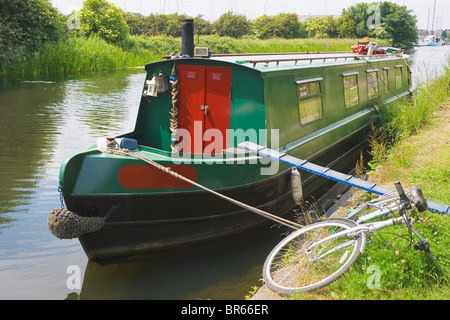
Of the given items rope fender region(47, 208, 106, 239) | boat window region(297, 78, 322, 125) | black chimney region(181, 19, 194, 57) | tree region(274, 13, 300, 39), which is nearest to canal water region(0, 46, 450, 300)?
rope fender region(47, 208, 106, 239)

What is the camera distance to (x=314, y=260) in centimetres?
404

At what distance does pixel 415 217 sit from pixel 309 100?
10.0 feet

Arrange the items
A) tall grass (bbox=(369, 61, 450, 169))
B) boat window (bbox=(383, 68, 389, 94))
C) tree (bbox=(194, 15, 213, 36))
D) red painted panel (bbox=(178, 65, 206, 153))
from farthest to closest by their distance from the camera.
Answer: tree (bbox=(194, 15, 213, 36)) → boat window (bbox=(383, 68, 389, 94)) → tall grass (bbox=(369, 61, 450, 169)) → red painted panel (bbox=(178, 65, 206, 153))

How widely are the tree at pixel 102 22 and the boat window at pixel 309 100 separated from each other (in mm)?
23610

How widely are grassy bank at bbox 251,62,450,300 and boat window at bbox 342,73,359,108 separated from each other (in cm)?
96

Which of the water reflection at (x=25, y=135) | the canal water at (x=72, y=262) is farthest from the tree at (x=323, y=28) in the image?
the canal water at (x=72, y=262)

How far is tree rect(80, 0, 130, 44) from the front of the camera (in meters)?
29.1

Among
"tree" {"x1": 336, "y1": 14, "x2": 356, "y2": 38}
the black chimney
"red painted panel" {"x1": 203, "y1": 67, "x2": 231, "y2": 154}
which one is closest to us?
"red painted panel" {"x1": 203, "y1": 67, "x2": 231, "y2": 154}

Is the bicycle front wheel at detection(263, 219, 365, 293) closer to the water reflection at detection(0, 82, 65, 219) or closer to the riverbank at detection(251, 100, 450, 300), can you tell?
the riverbank at detection(251, 100, 450, 300)

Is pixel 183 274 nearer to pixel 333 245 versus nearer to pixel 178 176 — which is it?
pixel 178 176

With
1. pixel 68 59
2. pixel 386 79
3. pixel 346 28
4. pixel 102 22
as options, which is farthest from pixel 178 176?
pixel 346 28
